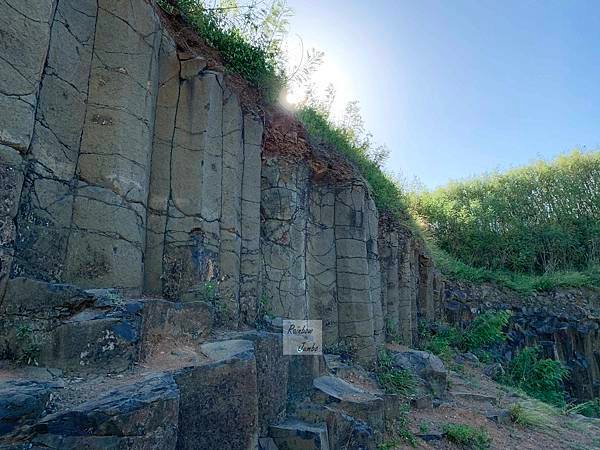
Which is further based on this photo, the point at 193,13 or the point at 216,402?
the point at 193,13

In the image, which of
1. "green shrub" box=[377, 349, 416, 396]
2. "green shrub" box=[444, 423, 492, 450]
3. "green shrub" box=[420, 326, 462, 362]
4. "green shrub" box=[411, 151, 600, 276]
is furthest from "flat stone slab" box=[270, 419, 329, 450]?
"green shrub" box=[411, 151, 600, 276]

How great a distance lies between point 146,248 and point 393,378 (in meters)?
4.52

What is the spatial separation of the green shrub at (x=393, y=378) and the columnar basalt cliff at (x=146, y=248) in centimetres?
89

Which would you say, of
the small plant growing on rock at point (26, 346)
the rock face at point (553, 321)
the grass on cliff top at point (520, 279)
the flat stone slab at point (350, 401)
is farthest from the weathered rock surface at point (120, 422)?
the grass on cliff top at point (520, 279)

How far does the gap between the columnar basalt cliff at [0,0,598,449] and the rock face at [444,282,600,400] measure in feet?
27.7

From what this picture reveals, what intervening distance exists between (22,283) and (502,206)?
1889 cm

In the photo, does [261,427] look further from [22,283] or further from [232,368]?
[22,283]

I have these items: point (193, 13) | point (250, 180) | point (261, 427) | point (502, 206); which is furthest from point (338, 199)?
point (502, 206)

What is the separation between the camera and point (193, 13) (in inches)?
217

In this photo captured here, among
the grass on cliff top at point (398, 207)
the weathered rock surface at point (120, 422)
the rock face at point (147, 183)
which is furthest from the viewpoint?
the grass on cliff top at point (398, 207)

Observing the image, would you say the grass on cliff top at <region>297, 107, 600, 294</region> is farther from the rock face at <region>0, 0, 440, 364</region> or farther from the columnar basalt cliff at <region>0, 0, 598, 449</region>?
the columnar basalt cliff at <region>0, 0, 598, 449</region>

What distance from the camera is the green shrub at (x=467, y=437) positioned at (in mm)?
5527

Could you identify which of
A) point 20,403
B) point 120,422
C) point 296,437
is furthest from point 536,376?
point 20,403

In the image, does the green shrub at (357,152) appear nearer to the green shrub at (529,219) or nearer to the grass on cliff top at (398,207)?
the grass on cliff top at (398,207)
